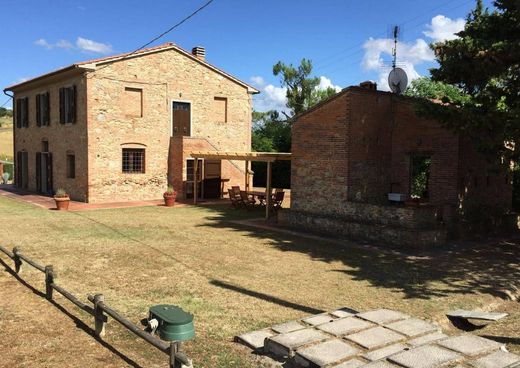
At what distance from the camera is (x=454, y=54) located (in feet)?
35.5

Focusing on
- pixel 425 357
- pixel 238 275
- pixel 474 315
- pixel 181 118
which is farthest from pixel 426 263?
pixel 181 118

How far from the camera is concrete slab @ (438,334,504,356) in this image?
4816 mm

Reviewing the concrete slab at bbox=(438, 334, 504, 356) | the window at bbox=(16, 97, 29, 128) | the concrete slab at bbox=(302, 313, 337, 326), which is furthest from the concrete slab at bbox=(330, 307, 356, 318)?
the window at bbox=(16, 97, 29, 128)

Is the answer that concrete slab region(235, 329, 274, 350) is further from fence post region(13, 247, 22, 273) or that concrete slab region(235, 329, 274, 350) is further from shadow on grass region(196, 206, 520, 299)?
fence post region(13, 247, 22, 273)

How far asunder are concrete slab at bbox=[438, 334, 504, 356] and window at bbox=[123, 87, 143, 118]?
18357 millimetres

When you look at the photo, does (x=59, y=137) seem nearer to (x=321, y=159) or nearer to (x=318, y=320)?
(x=321, y=159)

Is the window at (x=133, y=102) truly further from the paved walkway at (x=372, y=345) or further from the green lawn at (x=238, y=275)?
the paved walkway at (x=372, y=345)

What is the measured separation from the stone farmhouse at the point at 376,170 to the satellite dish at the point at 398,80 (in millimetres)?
470

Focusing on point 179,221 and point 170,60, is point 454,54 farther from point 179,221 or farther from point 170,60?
point 170,60

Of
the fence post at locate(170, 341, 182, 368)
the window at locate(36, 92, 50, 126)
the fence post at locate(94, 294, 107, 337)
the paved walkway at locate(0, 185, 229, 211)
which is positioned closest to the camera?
the fence post at locate(170, 341, 182, 368)

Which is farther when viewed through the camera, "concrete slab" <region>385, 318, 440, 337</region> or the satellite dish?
the satellite dish

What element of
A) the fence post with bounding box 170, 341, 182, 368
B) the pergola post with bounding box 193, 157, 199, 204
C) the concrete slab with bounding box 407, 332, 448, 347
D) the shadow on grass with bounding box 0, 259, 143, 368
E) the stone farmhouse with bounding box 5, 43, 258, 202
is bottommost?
the shadow on grass with bounding box 0, 259, 143, 368

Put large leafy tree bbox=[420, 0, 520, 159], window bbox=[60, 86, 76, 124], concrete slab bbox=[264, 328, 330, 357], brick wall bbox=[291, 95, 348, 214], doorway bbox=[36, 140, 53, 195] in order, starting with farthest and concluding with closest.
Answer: doorway bbox=[36, 140, 53, 195] < window bbox=[60, 86, 76, 124] < brick wall bbox=[291, 95, 348, 214] < large leafy tree bbox=[420, 0, 520, 159] < concrete slab bbox=[264, 328, 330, 357]

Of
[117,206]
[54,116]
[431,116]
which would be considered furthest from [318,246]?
[54,116]
